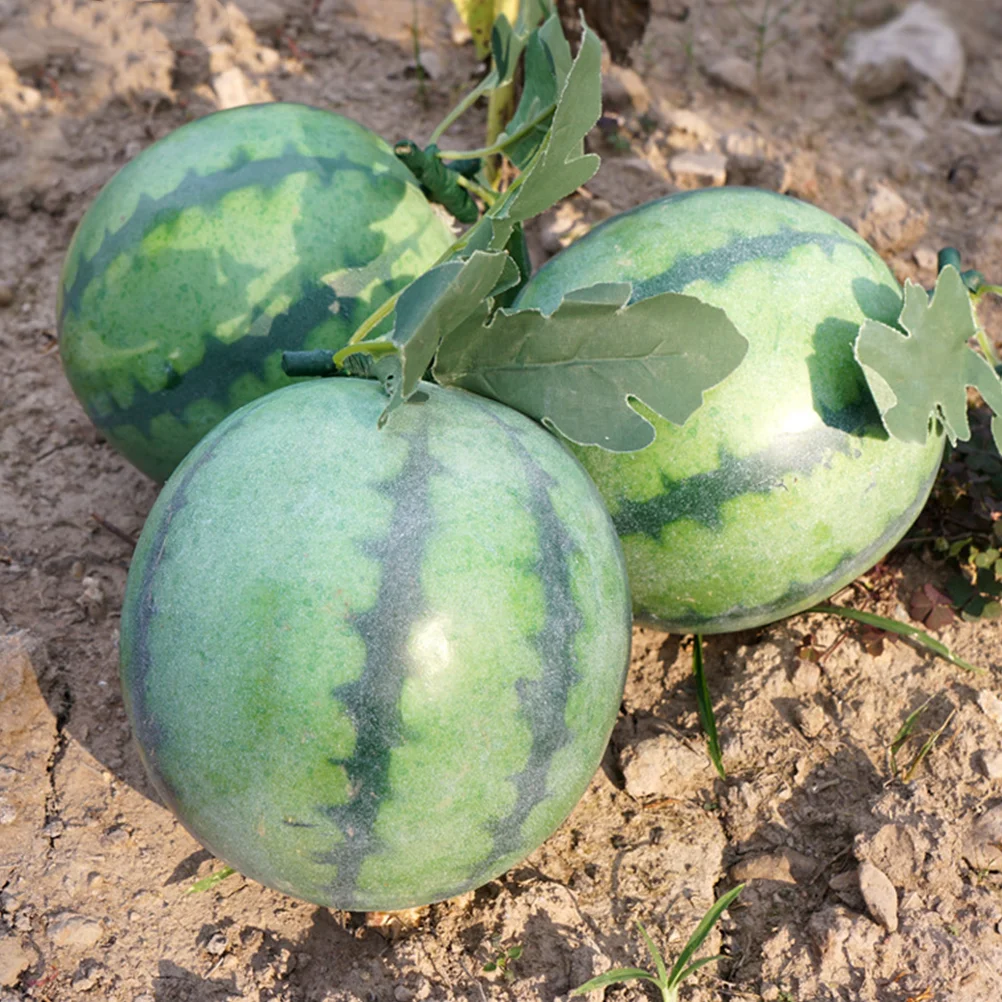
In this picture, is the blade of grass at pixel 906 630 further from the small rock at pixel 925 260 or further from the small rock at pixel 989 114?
the small rock at pixel 989 114

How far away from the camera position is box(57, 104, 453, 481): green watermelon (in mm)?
2521

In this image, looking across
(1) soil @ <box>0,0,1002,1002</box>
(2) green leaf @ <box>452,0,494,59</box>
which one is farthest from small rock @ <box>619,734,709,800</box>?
(2) green leaf @ <box>452,0,494,59</box>

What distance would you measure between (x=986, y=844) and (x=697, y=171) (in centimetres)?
244

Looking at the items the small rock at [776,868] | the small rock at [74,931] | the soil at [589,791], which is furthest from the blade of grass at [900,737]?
the small rock at [74,931]

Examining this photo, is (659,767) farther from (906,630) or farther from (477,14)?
(477,14)

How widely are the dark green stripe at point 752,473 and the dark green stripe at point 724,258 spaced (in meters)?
0.34

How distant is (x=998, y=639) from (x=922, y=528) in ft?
1.17

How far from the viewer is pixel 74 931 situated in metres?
2.24

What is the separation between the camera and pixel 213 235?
2520 millimetres

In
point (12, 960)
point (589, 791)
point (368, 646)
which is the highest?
point (368, 646)

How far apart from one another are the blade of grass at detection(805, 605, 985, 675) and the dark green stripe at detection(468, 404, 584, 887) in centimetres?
106

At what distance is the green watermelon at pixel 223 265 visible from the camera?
252cm

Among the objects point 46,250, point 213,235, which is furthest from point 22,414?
point 213,235

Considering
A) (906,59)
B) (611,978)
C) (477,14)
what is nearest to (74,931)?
(611,978)
